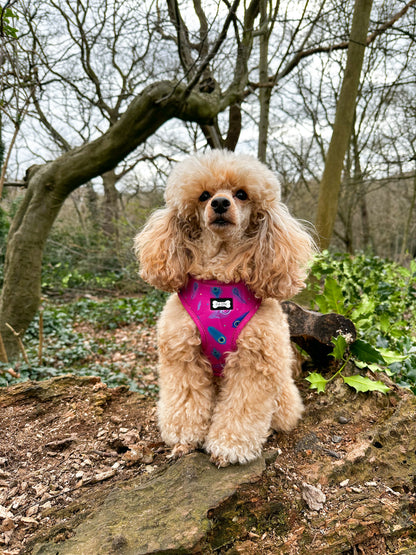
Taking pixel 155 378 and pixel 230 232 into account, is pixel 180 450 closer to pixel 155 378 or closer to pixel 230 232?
pixel 230 232

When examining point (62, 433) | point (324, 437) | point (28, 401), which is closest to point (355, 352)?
point (324, 437)

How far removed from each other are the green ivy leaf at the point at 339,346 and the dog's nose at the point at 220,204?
1.18 meters

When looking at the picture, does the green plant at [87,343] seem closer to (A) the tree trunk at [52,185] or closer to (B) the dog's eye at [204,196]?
(A) the tree trunk at [52,185]

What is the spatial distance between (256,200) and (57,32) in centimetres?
641

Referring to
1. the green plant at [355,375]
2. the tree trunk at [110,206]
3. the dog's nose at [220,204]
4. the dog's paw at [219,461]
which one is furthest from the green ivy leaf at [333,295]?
the tree trunk at [110,206]

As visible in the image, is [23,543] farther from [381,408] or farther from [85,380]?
[381,408]

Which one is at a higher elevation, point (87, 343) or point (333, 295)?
point (333, 295)

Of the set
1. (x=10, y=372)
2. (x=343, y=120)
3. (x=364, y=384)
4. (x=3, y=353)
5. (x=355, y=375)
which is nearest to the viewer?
(x=364, y=384)

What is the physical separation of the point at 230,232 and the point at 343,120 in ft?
15.2

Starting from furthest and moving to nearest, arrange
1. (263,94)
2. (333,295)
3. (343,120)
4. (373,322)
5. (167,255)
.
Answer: (263,94) → (343,120) → (373,322) → (333,295) → (167,255)

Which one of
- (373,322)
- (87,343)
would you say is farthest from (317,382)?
(87,343)

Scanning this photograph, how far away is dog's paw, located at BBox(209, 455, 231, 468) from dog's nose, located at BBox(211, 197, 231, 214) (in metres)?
1.21

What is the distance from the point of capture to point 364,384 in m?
2.30

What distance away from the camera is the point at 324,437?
2145 mm
